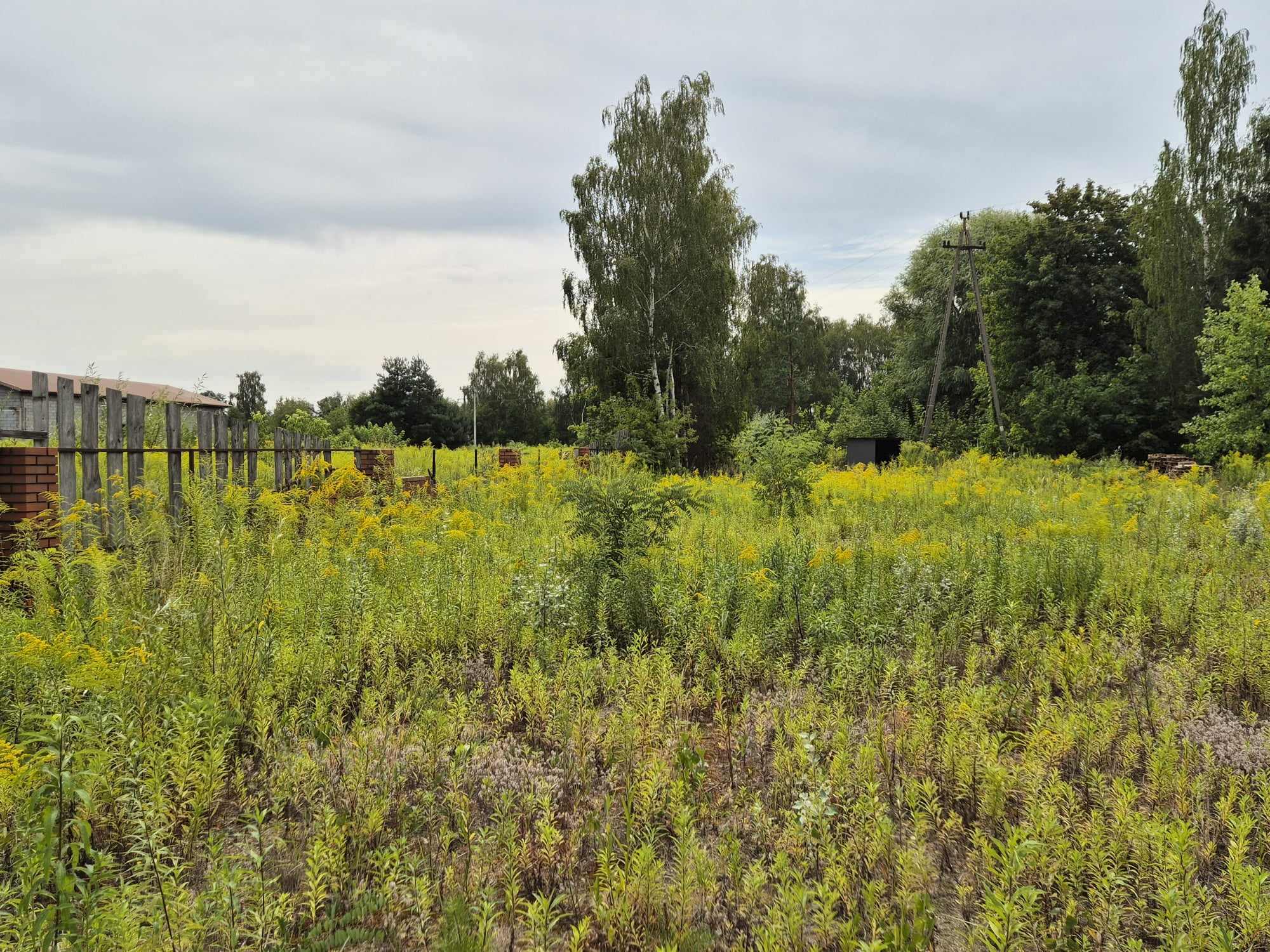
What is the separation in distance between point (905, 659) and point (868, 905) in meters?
2.35

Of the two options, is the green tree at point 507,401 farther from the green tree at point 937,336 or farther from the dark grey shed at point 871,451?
the dark grey shed at point 871,451

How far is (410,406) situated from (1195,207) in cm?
4474

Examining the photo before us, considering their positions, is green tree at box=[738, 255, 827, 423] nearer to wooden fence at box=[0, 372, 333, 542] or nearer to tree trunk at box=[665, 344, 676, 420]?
tree trunk at box=[665, 344, 676, 420]

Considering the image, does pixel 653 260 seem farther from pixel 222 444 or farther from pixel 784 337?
pixel 784 337

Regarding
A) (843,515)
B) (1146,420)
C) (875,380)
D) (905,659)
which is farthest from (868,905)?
(875,380)

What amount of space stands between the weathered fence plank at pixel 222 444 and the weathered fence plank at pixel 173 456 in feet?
1.42

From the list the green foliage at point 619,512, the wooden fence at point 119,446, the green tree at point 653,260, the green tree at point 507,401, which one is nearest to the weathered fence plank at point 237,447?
the wooden fence at point 119,446

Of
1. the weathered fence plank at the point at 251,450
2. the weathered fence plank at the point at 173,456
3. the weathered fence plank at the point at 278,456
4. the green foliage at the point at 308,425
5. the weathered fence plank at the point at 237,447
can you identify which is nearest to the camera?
the weathered fence plank at the point at 173,456

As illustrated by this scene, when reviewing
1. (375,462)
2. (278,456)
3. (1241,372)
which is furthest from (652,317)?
(1241,372)

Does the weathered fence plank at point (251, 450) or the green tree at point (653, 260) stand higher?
the green tree at point (653, 260)

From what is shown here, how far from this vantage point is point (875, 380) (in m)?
38.1

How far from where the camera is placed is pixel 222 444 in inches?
320

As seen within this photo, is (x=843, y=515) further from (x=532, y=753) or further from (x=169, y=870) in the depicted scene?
(x=169, y=870)

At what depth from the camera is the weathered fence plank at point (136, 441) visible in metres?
6.58
